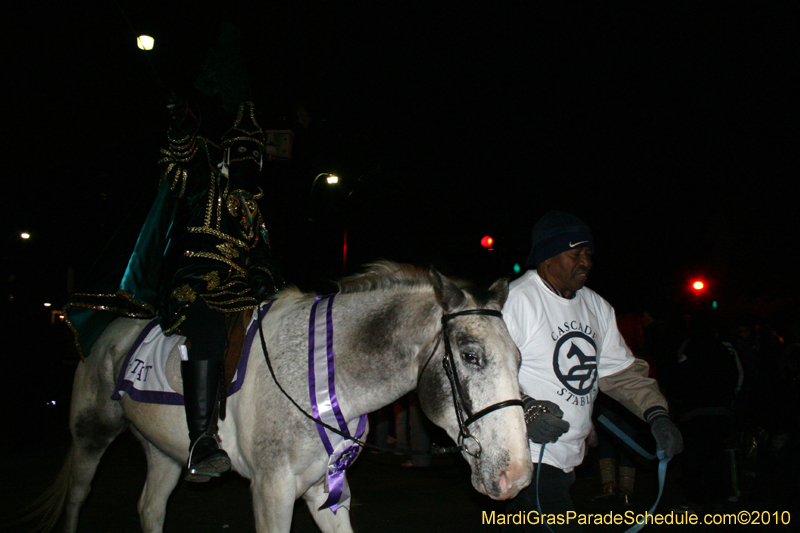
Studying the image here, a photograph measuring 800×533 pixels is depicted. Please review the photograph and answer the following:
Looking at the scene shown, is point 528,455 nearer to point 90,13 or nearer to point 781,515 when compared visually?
point 781,515

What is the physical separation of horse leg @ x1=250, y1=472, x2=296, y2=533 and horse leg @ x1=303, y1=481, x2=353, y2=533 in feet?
1.28

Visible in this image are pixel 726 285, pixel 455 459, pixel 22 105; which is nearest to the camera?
pixel 455 459

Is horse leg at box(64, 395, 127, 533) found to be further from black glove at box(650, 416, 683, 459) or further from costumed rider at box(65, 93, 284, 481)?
black glove at box(650, 416, 683, 459)

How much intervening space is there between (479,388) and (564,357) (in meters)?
0.79

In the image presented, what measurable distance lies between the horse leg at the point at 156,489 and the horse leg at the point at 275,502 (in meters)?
1.49

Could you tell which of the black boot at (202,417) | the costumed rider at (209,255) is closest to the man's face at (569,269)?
the costumed rider at (209,255)

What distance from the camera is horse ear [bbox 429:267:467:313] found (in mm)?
2902

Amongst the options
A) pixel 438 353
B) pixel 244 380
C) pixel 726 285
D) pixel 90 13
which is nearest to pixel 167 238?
pixel 244 380

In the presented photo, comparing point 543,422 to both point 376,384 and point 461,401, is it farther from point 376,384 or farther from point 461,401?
point 376,384

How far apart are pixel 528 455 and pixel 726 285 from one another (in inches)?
1338

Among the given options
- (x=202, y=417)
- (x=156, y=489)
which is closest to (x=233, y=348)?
(x=202, y=417)

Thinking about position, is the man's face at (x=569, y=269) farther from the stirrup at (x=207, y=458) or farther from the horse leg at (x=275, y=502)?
the stirrup at (x=207, y=458)

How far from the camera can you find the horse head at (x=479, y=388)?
2512 millimetres

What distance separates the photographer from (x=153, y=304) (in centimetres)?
405
